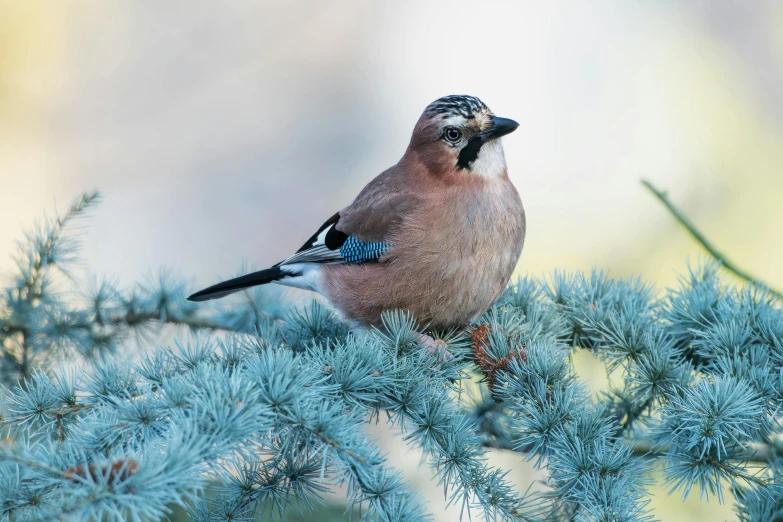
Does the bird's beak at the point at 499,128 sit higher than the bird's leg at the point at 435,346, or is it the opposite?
the bird's beak at the point at 499,128

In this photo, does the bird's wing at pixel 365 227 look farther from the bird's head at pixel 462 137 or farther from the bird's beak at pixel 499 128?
the bird's beak at pixel 499 128

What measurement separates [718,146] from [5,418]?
4520 mm

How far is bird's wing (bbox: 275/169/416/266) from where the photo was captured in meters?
2.95

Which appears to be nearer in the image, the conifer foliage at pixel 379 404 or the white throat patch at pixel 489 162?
the conifer foliage at pixel 379 404

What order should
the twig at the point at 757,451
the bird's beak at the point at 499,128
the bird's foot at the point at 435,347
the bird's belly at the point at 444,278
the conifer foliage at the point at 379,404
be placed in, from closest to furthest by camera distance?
the conifer foliage at the point at 379,404
the twig at the point at 757,451
the bird's foot at the point at 435,347
the bird's belly at the point at 444,278
the bird's beak at the point at 499,128

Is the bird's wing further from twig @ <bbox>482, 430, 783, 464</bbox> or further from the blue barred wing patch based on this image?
twig @ <bbox>482, 430, 783, 464</bbox>

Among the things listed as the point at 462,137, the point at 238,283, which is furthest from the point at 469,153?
the point at 238,283

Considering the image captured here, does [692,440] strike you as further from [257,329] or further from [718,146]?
[718,146]

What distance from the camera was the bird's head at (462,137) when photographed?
2.96 metres

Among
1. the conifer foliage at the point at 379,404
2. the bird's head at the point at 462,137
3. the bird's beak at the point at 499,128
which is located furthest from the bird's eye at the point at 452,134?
the conifer foliage at the point at 379,404

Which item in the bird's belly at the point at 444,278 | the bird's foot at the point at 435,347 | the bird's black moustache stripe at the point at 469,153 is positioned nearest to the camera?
the bird's foot at the point at 435,347

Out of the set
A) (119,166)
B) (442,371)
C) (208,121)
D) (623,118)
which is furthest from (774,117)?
(119,166)

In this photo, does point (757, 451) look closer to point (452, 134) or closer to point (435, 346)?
point (435, 346)

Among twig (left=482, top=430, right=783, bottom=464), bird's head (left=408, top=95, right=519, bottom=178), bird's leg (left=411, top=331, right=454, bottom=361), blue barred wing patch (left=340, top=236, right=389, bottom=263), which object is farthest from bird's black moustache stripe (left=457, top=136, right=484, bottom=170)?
twig (left=482, top=430, right=783, bottom=464)
